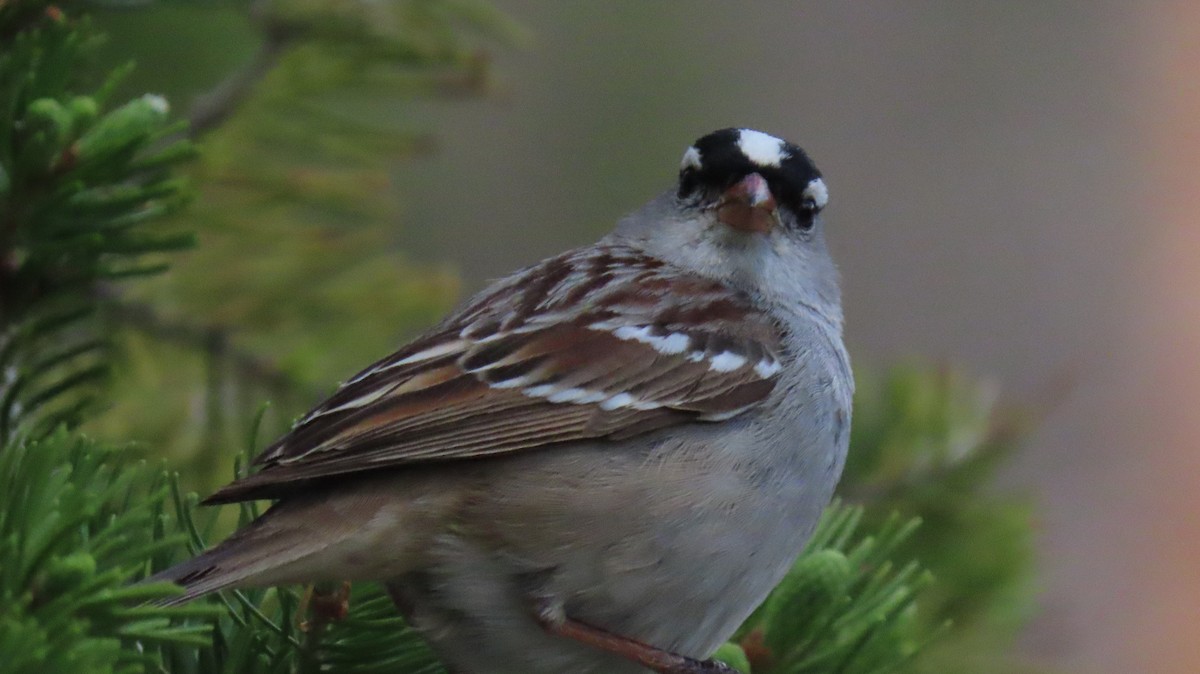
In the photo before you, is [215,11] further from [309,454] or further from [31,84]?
[309,454]

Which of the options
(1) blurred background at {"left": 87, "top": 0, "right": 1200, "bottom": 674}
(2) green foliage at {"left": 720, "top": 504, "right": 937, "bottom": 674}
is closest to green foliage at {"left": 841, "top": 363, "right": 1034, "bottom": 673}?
(2) green foliage at {"left": 720, "top": 504, "right": 937, "bottom": 674}

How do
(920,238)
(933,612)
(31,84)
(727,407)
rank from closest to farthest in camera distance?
(31,84)
(727,407)
(933,612)
(920,238)

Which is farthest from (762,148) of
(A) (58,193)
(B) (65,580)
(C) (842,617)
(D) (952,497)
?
(B) (65,580)

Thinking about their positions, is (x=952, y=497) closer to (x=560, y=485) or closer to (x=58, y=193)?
(x=560, y=485)

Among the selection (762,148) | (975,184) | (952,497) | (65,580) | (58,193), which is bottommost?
(975,184)

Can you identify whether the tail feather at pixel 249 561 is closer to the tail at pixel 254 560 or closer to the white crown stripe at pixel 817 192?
the tail at pixel 254 560

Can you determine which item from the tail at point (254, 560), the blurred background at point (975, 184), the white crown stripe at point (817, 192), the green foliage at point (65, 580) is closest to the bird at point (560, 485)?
the tail at point (254, 560)

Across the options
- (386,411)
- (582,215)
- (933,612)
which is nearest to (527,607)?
(386,411)

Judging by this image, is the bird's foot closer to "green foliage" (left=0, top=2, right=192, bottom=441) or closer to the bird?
the bird
